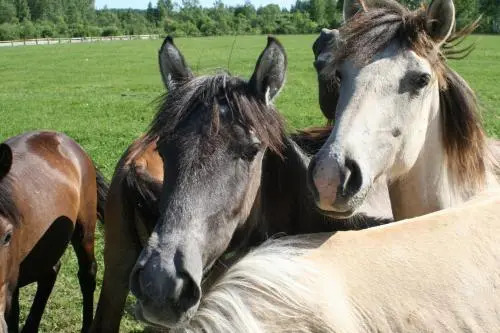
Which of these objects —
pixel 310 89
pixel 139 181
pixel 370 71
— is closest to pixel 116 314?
pixel 139 181

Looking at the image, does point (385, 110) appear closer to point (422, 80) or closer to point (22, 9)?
point (422, 80)

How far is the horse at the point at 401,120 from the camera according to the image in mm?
2303

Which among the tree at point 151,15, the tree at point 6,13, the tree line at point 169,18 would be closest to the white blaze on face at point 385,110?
the tree line at point 169,18

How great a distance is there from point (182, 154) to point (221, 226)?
0.33 metres

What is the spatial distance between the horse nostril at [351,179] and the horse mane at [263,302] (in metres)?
0.64

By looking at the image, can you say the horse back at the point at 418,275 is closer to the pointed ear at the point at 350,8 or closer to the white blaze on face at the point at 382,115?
the white blaze on face at the point at 382,115

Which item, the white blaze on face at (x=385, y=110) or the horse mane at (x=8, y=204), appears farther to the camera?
the horse mane at (x=8, y=204)

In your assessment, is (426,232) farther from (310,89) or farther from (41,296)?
(310,89)

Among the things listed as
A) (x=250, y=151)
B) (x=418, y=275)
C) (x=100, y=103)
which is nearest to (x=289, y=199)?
(x=250, y=151)

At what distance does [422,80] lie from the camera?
8.74 ft

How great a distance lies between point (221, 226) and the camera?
7.66 feet

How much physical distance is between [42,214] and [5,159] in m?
0.64

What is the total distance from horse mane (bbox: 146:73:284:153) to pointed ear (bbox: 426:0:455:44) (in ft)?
2.79

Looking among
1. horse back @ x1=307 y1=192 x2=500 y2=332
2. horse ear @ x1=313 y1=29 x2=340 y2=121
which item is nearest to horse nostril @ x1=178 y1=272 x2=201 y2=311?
horse back @ x1=307 y1=192 x2=500 y2=332
